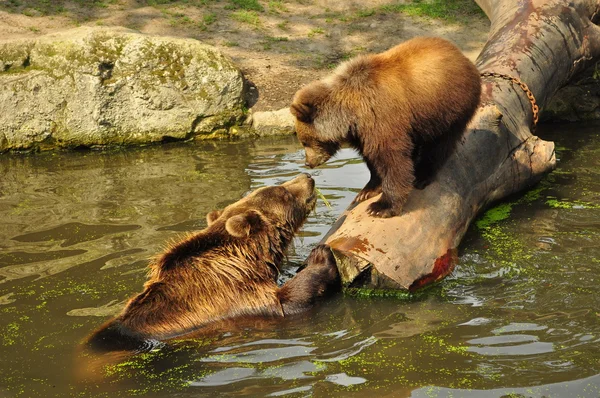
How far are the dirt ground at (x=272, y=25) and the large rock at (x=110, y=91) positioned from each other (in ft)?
4.19

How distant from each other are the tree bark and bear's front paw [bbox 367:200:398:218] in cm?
5

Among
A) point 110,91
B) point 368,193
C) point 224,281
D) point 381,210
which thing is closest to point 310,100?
point 368,193

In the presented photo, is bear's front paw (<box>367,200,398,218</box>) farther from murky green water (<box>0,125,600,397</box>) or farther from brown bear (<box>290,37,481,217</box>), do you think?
murky green water (<box>0,125,600,397</box>)

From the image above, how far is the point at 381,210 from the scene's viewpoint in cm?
668

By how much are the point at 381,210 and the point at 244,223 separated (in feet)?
3.87

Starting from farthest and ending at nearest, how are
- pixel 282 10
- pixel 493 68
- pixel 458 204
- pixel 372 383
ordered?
pixel 282 10, pixel 493 68, pixel 458 204, pixel 372 383

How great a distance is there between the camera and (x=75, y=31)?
44.0 ft

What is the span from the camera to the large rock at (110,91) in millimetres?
12633

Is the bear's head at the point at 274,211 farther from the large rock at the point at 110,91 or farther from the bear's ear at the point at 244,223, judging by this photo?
the large rock at the point at 110,91

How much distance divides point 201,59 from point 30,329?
7762 mm

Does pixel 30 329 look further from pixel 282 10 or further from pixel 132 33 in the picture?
pixel 282 10

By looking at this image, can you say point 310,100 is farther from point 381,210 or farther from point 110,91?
point 110,91

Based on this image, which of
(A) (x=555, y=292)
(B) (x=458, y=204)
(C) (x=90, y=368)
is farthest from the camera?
(B) (x=458, y=204)

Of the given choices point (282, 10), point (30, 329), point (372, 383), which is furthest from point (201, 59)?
point (372, 383)
